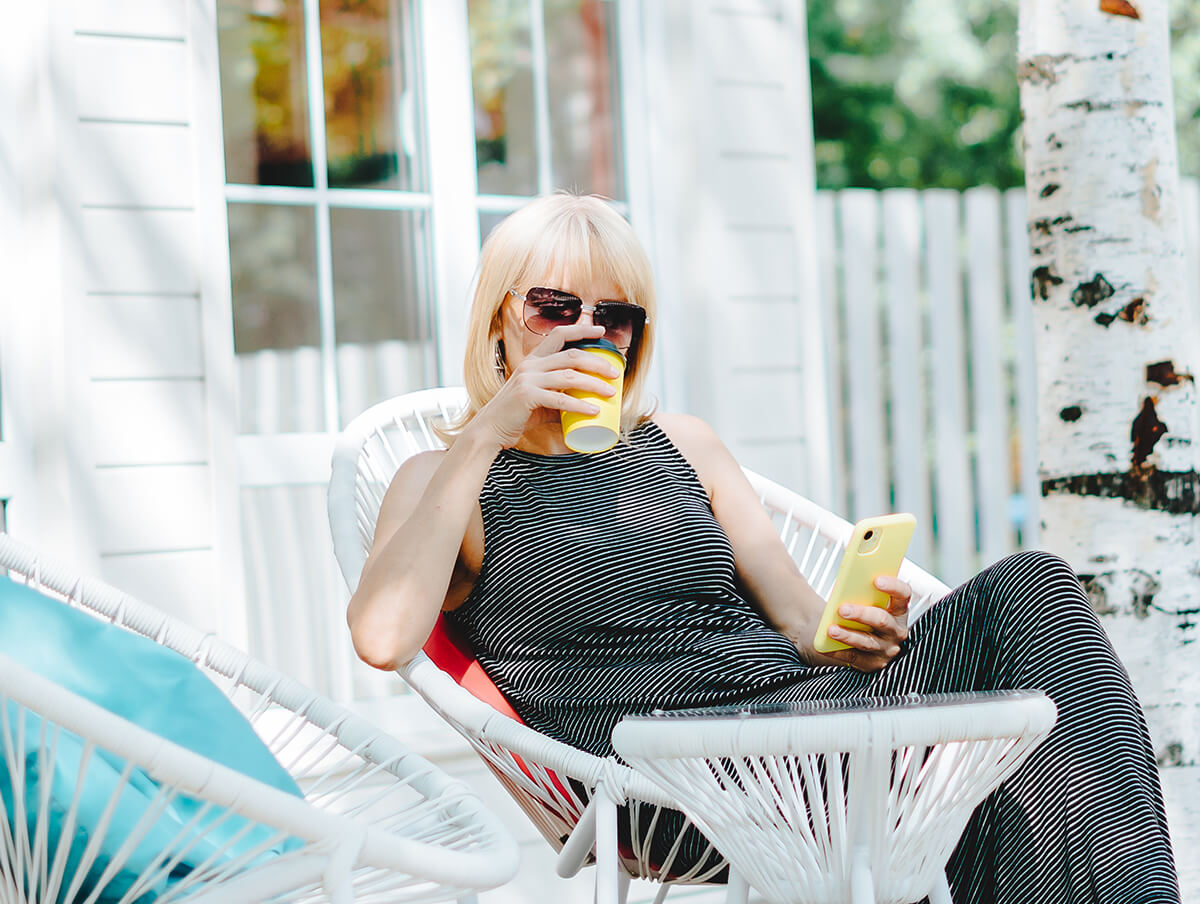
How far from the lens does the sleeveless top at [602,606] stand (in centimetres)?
165

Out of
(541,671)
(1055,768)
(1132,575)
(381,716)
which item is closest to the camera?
(1055,768)

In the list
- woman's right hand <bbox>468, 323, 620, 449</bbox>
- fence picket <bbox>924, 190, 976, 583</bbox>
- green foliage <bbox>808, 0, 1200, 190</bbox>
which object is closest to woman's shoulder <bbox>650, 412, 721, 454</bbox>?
woman's right hand <bbox>468, 323, 620, 449</bbox>

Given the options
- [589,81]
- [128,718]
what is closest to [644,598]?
[128,718]

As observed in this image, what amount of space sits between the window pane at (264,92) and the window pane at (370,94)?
90 mm

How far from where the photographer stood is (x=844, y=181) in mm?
13062

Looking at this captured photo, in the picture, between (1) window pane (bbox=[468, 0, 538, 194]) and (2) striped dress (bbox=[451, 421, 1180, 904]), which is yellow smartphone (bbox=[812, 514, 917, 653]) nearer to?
(2) striped dress (bbox=[451, 421, 1180, 904])

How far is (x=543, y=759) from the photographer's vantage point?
1527mm

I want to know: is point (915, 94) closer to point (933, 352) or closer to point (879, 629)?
point (933, 352)

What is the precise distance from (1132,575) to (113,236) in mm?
1981

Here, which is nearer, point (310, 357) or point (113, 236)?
point (113, 236)

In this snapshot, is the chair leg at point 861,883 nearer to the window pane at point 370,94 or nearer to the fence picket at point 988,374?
the window pane at point 370,94

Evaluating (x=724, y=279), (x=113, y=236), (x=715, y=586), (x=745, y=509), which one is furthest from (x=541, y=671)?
(x=724, y=279)

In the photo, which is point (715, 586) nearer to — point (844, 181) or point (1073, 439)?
point (1073, 439)

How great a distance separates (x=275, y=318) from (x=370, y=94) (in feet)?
2.45
